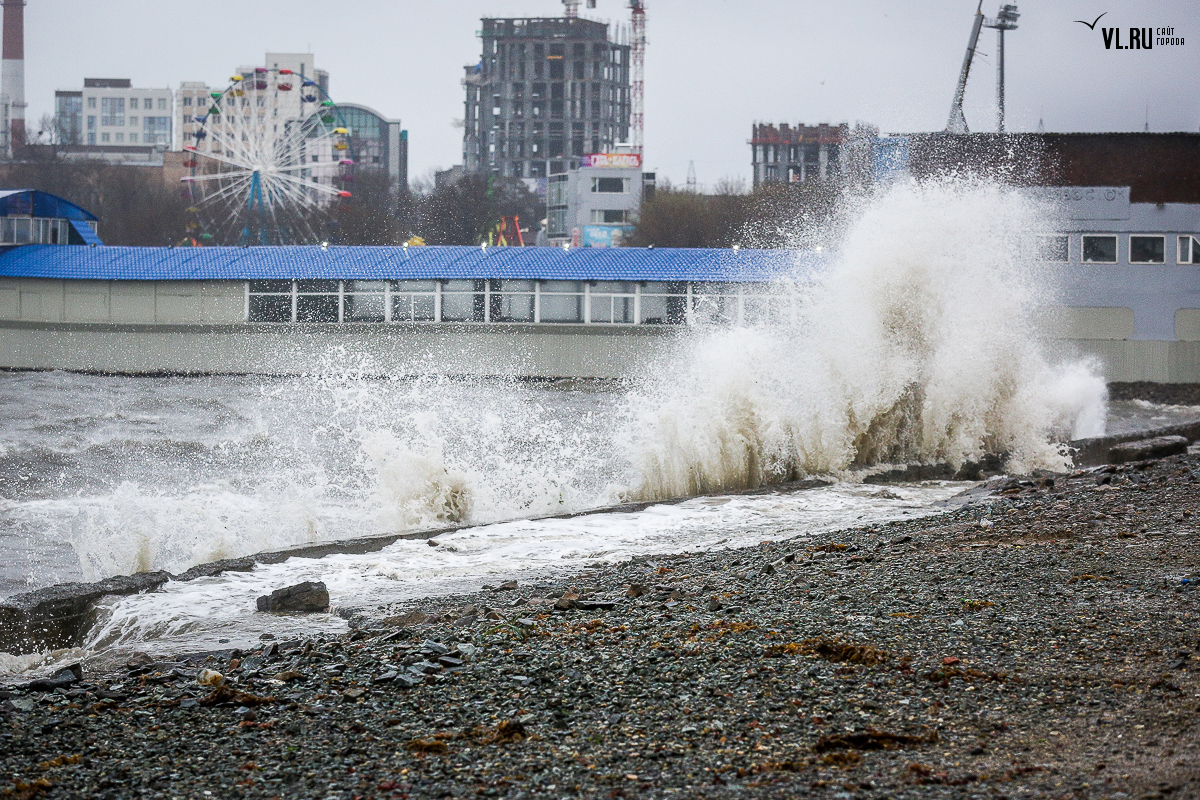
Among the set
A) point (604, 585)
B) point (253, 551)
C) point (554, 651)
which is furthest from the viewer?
point (253, 551)

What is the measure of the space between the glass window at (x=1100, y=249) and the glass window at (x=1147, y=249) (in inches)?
24.6

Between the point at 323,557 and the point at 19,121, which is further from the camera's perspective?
the point at 19,121

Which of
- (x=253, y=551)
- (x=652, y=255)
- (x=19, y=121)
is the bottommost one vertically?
(x=253, y=551)

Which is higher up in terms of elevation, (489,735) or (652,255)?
(652,255)

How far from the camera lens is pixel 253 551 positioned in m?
11.7

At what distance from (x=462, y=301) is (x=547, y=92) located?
110m

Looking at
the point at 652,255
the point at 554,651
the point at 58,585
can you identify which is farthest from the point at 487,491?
the point at 652,255

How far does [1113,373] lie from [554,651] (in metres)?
38.3

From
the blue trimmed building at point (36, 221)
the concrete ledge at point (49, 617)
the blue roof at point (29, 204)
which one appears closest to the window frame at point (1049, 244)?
the blue trimmed building at point (36, 221)

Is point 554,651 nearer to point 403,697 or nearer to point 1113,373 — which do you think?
point 403,697

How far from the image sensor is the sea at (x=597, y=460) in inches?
406

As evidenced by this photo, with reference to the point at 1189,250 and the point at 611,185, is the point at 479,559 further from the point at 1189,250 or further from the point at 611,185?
the point at 611,185

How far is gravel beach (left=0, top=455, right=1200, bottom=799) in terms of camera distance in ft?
14.1

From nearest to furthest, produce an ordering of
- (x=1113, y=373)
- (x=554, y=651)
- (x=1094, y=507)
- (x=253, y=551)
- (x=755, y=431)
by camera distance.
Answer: (x=554, y=651) < (x=1094, y=507) < (x=253, y=551) < (x=755, y=431) < (x=1113, y=373)
